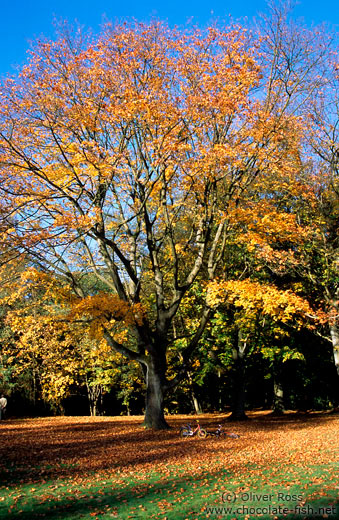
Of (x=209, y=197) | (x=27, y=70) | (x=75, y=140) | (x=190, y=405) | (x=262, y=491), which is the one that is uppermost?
(x=27, y=70)

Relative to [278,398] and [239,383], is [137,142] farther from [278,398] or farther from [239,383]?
[278,398]

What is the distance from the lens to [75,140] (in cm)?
1189

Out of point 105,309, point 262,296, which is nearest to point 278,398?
point 262,296

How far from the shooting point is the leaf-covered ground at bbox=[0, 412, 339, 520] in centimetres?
544

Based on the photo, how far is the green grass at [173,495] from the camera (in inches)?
210

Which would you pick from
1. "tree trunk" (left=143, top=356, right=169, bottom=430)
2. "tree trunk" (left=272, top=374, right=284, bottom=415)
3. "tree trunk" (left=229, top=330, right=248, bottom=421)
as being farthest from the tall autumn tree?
"tree trunk" (left=272, top=374, right=284, bottom=415)

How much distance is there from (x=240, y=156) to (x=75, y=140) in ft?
17.2

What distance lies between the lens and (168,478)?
7.09 m

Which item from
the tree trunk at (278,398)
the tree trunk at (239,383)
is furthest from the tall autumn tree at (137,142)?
the tree trunk at (278,398)

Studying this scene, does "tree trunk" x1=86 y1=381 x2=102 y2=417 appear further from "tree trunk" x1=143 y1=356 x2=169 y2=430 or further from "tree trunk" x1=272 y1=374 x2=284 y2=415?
"tree trunk" x1=143 y1=356 x2=169 y2=430

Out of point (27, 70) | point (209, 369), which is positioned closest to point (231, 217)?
point (27, 70)

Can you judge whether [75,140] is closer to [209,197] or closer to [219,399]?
[209,197]

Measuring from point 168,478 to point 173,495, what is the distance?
3.28 ft

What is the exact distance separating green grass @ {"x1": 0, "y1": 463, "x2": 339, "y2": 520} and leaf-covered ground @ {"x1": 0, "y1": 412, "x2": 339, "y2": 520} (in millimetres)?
14
